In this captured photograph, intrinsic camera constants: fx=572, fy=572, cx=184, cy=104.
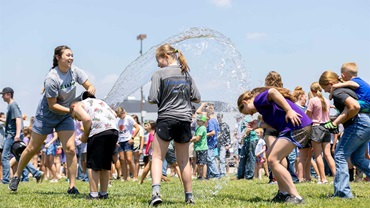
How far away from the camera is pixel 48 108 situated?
28.1 feet

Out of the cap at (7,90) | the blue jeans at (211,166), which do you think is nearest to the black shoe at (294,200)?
the blue jeans at (211,166)

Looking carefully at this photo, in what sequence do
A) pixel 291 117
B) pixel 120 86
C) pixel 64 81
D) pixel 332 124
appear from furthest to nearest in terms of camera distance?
pixel 120 86, pixel 64 81, pixel 332 124, pixel 291 117

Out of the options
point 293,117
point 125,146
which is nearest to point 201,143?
point 125,146

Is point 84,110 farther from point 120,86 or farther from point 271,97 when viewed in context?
point 120,86

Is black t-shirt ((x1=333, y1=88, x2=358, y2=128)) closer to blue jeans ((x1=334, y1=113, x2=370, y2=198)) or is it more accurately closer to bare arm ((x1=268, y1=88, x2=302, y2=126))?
blue jeans ((x1=334, y1=113, x2=370, y2=198))

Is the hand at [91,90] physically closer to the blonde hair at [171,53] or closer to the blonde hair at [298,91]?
the blonde hair at [171,53]

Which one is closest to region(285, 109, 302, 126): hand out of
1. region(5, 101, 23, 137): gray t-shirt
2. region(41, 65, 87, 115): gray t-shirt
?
region(41, 65, 87, 115): gray t-shirt

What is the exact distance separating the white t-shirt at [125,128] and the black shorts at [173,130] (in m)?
8.09

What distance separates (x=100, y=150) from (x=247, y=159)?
8.36 m

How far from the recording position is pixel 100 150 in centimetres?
706

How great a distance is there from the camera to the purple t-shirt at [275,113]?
6426mm

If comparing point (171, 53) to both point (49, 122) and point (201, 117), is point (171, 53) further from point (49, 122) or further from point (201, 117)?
point (201, 117)

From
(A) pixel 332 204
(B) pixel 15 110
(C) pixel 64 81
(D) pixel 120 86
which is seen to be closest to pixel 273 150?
(A) pixel 332 204

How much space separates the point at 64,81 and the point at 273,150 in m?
3.43
